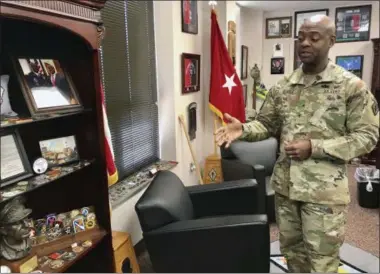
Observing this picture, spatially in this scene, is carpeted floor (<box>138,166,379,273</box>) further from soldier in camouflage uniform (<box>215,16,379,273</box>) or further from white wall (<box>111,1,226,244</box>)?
soldier in camouflage uniform (<box>215,16,379,273</box>)

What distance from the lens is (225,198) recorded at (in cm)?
186

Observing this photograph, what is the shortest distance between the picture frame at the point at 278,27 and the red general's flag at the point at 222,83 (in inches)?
69.8

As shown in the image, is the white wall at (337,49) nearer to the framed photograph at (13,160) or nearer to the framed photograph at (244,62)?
the framed photograph at (244,62)

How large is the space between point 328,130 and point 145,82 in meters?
1.53

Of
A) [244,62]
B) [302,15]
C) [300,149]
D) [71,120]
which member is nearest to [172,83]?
[71,120]

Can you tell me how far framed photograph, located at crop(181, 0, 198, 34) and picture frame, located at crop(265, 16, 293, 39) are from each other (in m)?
1.95

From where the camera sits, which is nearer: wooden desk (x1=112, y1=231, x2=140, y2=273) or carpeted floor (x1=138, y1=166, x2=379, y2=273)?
wooden desk (x1=112, y1=231, x2=140, y2=273)

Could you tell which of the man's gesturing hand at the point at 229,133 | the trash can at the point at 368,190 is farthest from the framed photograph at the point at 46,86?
the trash can at the point at 368,190

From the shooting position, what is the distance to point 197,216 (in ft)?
6.14

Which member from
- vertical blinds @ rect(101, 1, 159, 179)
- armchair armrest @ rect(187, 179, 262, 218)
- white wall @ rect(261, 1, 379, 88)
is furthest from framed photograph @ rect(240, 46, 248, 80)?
armchair armrest @ rect(187, 179, 262, 218)

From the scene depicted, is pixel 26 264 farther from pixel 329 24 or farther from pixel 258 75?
pixel 258 75

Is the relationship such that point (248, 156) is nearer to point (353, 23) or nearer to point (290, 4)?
point (290, 4)

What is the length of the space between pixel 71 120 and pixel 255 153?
1.70 meters

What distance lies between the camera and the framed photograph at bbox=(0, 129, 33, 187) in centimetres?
113
